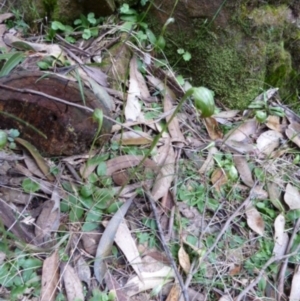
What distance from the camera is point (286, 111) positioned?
2.06m

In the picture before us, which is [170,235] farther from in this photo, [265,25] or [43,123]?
[265,25]

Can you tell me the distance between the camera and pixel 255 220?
1.68 meters

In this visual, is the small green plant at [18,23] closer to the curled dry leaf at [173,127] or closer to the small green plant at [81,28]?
the small green plant at [81,28]

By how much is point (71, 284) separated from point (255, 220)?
71 cm

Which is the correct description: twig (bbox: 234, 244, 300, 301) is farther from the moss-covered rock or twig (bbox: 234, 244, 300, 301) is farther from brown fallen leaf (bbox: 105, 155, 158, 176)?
the moss-covered rock

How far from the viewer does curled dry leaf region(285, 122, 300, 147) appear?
195 cm

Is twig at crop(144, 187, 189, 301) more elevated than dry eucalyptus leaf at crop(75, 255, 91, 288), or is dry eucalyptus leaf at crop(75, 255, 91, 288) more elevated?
twig at crop(144, 187, 189, 301)

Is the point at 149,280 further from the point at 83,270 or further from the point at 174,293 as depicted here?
the point at 83,270

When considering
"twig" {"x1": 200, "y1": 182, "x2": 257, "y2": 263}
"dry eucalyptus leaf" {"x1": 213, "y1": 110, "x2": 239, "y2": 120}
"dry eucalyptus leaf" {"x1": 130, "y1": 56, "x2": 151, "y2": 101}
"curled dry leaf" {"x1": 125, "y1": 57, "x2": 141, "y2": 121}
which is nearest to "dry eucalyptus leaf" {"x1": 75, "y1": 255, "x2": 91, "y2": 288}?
"twig" {"x1": 200, "y1": 182, "x2": 257, "y2": 263}

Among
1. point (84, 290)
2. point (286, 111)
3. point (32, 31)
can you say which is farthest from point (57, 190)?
point (286, 111)

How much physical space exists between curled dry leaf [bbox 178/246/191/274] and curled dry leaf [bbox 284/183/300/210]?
0.49 m

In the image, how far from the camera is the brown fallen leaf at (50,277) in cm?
135

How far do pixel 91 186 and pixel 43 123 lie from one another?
27 centimetres

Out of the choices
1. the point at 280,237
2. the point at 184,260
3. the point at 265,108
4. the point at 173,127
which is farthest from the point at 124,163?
the point at 265,108
